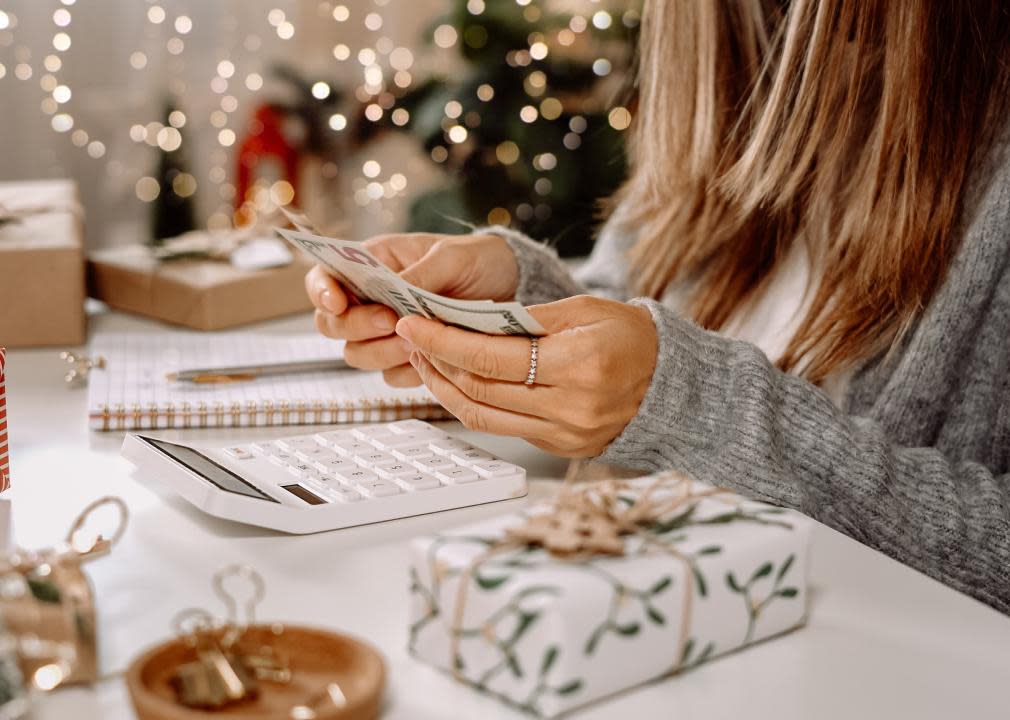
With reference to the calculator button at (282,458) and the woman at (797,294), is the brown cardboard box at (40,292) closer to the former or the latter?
the woman at (797,294)

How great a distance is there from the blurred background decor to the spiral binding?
1.76m

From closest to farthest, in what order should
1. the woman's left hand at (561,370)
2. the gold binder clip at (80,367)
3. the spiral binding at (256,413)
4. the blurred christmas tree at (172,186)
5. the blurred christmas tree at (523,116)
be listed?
the woman's left hand at (561,370) < the spiral binding at (256,413) < the gold binder clip at (80,367) < the blurred christmas tree at (523,116) < the blurred christmas tree at (172,186)

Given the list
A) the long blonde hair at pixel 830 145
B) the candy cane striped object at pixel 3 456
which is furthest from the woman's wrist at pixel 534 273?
the candy cane striped object at pixel 3 456

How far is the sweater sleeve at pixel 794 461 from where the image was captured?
0.73 m

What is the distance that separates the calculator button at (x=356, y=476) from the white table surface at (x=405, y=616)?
0.13 ft

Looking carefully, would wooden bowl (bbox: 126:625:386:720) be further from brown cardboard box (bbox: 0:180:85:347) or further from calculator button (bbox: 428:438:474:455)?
brown cardboard box (bbox: 0:180:85:347)

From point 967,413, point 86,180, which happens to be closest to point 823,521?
point 967,413

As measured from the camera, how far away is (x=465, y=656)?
444 millimetres

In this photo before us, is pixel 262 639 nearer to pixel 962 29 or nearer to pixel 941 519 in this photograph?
pixel 941 519

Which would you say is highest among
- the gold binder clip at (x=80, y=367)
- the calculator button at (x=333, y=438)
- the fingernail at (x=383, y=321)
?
the fingernail at (x=383, y=321)

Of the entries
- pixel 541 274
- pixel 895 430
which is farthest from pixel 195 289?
pixel 895 430

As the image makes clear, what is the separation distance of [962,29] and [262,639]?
0.76 metres

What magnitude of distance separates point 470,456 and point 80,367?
1.41 feet

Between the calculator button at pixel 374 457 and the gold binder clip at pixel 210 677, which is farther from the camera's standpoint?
the calculator button at pixel 374 457
